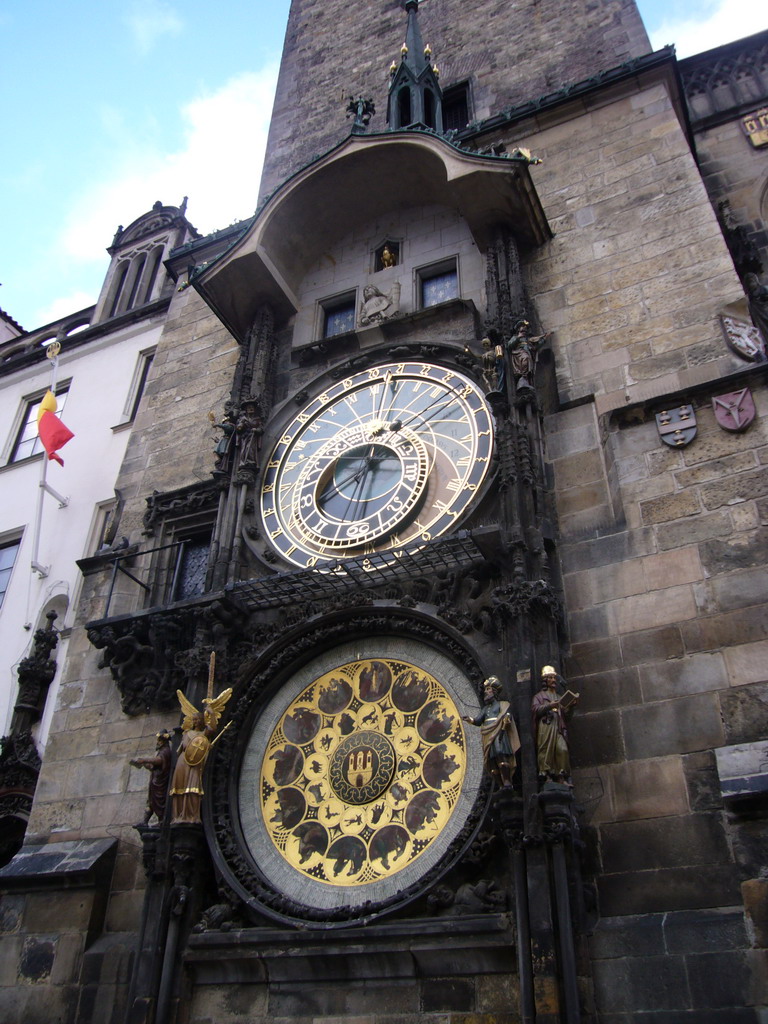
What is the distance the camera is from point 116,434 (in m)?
14.2

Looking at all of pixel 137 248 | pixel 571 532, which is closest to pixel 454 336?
pixel 571 532

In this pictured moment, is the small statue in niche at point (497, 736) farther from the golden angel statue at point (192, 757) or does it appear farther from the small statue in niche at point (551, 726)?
the golden angel statue at point (192, 757)

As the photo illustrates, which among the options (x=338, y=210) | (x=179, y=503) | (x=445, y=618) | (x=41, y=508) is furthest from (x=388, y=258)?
(x=41, y=508)

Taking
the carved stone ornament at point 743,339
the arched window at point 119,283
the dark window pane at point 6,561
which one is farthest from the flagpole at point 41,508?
the carved stone ornament at point 743,339

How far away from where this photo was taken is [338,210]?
1209 centimetres

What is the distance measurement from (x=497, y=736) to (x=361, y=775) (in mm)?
1569

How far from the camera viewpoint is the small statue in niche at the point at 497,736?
6.58 m

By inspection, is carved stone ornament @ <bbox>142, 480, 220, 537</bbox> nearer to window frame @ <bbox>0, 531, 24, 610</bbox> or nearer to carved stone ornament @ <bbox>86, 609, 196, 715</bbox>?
carved stone ornament @ <bbox>86, 609, 196, 715</bbox>

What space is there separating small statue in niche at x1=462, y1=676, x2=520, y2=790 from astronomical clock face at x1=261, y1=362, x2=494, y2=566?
1988 mm

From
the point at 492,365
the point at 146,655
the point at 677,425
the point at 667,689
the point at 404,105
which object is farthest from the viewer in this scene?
the point at 404,105

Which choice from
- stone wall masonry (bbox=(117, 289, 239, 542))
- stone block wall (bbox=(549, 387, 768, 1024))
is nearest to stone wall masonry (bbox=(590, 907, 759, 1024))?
stone block wall (bbox=(549, 387, 768, 1024))

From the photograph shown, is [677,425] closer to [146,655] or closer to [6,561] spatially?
[146,655]

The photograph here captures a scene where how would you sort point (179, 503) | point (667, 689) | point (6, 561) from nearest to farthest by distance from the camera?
point (667, 689) → point (179, 503) → point (6, 561)

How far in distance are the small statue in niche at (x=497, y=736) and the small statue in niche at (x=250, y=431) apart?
4.33 m
